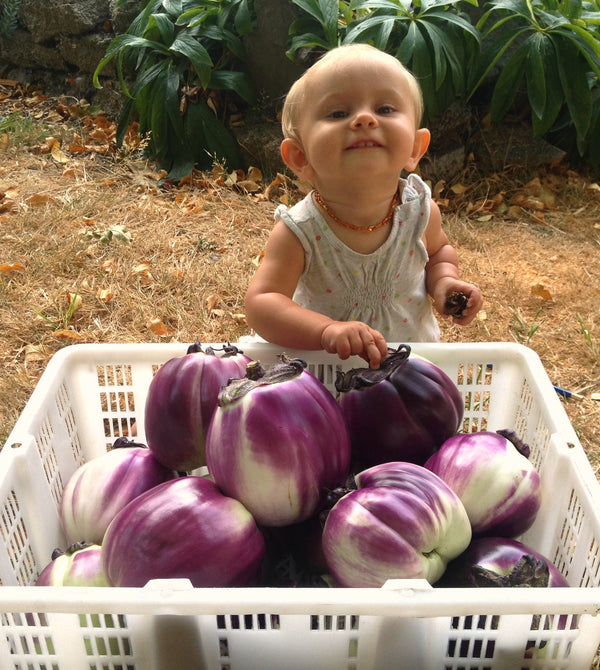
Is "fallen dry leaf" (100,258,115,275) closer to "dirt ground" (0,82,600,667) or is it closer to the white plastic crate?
"dirt ground" (0,82,600,667)

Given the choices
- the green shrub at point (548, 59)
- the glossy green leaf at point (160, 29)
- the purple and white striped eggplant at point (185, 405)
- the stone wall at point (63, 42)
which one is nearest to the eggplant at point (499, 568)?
the purple and white striped eggplant at point (185, 405)

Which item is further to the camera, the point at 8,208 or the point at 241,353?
the point at 8,208

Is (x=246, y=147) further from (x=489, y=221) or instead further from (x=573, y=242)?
(x=573, y=242)

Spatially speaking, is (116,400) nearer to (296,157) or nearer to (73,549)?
(73,549)

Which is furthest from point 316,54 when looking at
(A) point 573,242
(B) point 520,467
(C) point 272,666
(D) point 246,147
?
(C) point 272,666

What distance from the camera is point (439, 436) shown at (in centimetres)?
86

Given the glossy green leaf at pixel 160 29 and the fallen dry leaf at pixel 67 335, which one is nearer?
the fallen dry leaf at pixel 67 335

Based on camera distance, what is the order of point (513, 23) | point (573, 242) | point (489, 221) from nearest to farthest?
point (573, 242)
point (489, 221)
point (513, 23)

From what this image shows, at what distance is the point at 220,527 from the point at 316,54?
7.44ft

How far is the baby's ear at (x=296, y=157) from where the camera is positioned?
1.13 metres

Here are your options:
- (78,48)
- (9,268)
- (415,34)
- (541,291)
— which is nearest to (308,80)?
(541,291)

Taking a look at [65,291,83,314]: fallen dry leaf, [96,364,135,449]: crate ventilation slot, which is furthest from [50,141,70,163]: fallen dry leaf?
[96,364,135,449]: crate ventilation slot

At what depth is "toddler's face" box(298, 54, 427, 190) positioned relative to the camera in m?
1.01

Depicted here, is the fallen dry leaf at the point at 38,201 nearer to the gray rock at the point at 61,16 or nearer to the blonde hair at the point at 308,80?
the gray rock at the point at 61,16
